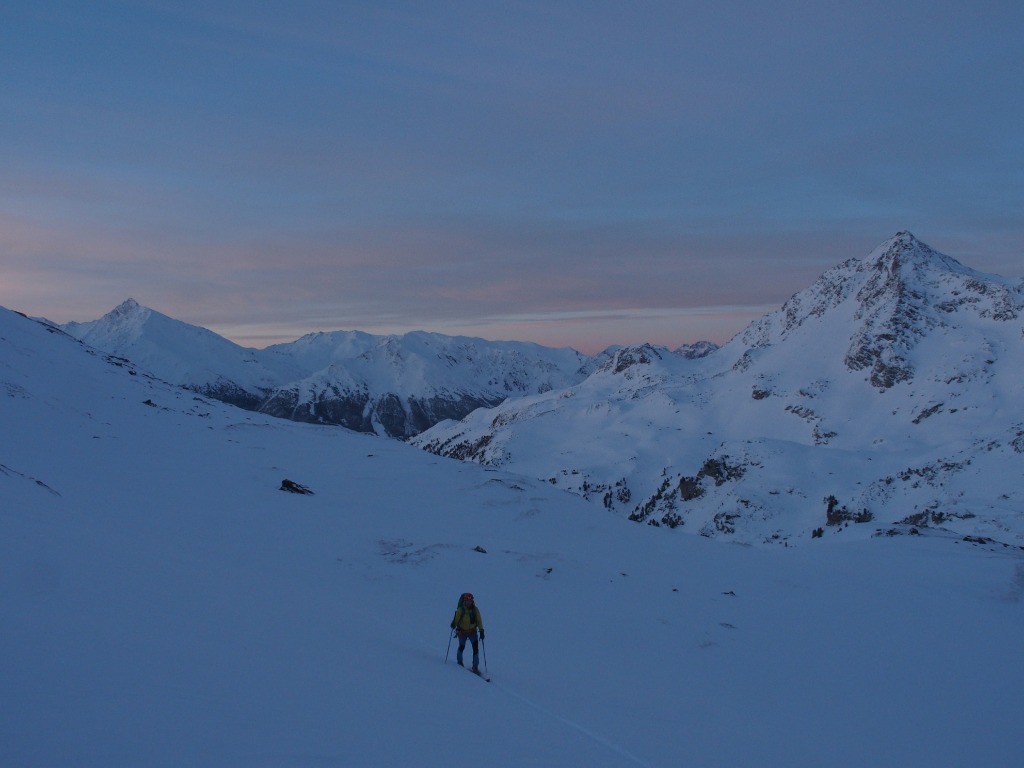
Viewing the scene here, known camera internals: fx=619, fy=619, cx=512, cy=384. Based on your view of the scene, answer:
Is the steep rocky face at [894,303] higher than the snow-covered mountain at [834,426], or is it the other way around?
the steep rocky face at [894,303]

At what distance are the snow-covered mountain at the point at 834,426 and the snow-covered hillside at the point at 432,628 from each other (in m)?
20.5

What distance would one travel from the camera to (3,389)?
36.4 m

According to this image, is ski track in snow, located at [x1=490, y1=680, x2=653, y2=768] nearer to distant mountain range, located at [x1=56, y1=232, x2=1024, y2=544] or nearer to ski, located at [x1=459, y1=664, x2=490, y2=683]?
ski, located at [x1=459, y1=664, x2=490, y2=683]

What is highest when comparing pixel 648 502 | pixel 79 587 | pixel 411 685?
pixel 79 587

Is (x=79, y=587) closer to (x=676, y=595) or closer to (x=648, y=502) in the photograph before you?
(x=676, y=595)

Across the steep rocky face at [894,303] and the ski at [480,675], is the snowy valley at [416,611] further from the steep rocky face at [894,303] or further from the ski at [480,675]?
the steep rocky face at [894,303]

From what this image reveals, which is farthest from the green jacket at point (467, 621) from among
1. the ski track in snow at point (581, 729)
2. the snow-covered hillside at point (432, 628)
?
the ski track in snow at point (581, 729)

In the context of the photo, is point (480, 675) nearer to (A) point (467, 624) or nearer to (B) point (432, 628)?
(A) point (467, 624)

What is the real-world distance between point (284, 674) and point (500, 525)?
77.9 feet

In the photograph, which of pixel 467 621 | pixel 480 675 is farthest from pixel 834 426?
pixel 480 675

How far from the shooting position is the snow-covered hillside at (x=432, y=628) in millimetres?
7621

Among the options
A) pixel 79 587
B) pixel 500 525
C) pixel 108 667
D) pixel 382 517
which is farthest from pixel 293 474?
pixel 108 667

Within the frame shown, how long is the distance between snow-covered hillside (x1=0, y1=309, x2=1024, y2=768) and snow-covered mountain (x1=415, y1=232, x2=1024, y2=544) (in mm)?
20461

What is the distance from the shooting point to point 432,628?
16.7m
